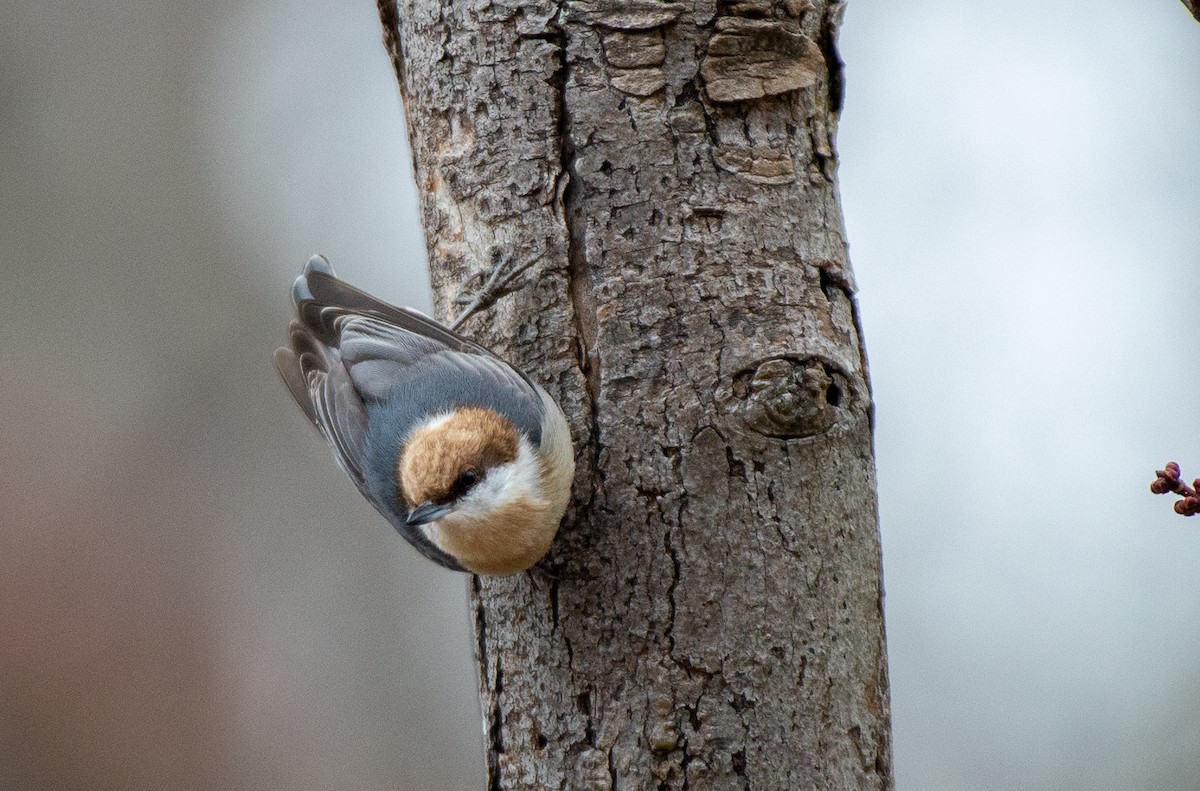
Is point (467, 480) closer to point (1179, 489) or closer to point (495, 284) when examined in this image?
point (495, 284)

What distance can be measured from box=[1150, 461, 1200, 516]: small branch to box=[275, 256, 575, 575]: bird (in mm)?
875

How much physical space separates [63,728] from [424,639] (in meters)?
1.51

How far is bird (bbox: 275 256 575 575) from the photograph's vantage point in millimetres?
1716

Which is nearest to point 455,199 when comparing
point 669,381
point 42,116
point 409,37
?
point 409,37

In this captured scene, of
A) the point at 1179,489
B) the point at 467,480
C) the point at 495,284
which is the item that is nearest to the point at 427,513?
the point at 467,480

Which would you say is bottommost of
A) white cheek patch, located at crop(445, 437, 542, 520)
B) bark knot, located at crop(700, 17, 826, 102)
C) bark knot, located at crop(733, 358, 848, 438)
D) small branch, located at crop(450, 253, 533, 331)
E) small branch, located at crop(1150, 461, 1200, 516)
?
white cheek patch, located at crop(445, 437, 542, 520)

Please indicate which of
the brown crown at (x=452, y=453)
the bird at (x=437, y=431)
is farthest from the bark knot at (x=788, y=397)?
the brown crown at (x=452, y=453)

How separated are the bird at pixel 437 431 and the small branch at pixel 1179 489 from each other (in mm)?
875

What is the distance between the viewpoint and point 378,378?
217 centimetres

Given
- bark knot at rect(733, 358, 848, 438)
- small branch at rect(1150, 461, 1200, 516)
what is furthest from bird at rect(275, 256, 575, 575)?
small branch at rect(1150, 461, 1200, 516)

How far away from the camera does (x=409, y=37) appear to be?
2.01m

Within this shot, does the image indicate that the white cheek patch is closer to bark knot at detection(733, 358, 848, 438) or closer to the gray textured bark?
the gray textured bark

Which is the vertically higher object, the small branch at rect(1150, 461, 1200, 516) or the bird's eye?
the small branch at rect(1150, 461, 1200, 516)

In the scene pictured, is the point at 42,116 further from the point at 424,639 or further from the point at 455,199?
the point at 455,199
